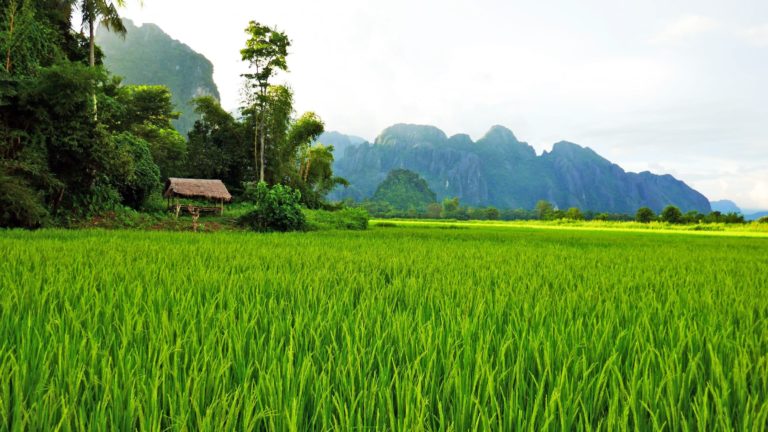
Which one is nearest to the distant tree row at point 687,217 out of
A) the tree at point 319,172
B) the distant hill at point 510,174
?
the tree at point 319,172

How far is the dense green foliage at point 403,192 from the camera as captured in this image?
310 ft

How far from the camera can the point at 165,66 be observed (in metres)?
105

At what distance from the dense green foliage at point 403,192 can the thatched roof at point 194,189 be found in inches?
2795

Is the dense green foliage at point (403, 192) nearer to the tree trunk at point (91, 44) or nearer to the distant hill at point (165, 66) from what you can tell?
the distant hill at point (165, 66)

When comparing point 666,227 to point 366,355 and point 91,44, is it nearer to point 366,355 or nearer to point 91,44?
point 366,355

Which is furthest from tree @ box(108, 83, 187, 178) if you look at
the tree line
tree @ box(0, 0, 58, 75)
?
tree @ box(0, 0, 58, 75)

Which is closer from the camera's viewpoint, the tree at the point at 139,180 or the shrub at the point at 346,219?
the tree at the point at 139,180

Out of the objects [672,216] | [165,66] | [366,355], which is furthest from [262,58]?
[165,66]

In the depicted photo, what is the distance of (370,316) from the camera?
1.70m

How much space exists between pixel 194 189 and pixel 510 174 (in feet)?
470

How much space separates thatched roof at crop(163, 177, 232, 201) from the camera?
68.4ft

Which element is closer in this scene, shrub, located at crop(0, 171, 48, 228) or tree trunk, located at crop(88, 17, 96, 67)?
shrub, located at crop(0, 171, 48, 228)

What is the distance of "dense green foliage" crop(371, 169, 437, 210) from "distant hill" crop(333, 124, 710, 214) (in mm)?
31589

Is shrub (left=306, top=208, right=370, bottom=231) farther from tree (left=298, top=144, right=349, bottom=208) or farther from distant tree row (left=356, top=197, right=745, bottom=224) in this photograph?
distant tree row (left=356, top=197, right=745, bottom=224)
